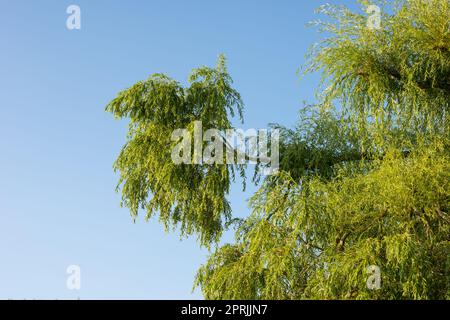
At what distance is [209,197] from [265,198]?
8.28 feet

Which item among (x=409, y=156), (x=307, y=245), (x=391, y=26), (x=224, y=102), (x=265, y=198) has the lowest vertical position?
(x=307, y=245)

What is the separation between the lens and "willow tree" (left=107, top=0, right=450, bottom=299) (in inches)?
305

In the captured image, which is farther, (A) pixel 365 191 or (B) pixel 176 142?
(B) pixel 176 142

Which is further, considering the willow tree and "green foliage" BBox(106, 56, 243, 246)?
"green foliage" BBox(106, 56, 243, 246)

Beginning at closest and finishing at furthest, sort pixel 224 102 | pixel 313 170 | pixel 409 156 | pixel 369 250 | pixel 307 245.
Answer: pixel 369 250
pixel 307 245
pixel 409 156
pixel 224 102
pixel 313 170

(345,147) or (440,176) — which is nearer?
(440,176)

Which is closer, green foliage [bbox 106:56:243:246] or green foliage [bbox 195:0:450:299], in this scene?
green foliage [bbox 195:0:450:299]

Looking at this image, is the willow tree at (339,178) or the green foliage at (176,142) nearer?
the willow tree at (339,178)

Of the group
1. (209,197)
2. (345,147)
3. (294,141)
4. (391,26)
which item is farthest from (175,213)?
(391,26)

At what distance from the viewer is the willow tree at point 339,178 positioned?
7754 mm

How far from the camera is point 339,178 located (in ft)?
37.1

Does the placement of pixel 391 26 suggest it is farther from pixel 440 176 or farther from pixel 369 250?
pixel 369 250

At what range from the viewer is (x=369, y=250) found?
297 inches

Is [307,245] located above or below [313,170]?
below
